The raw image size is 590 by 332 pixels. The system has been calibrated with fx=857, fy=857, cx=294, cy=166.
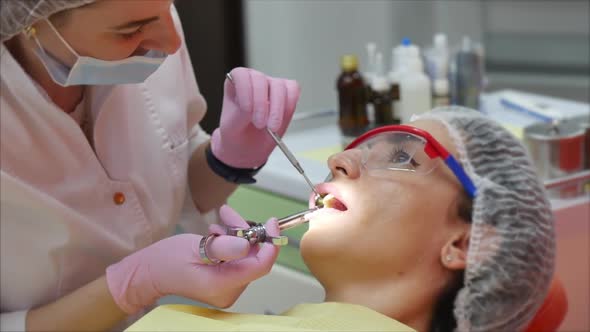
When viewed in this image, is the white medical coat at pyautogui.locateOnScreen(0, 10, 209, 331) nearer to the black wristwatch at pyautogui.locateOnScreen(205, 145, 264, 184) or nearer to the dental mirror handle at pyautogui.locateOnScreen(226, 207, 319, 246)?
the black wristwatch at pyautogui.locateOnScreen(205, 145, 264, 184)

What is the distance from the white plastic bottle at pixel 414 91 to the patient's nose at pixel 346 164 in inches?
40.8

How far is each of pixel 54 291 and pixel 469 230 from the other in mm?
801

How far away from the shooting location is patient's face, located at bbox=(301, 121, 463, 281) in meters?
1.53

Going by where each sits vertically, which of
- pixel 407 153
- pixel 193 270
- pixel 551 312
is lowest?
pixel 551 312

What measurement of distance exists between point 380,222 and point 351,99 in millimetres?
1169

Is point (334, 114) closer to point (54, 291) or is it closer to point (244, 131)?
point (244, 131)

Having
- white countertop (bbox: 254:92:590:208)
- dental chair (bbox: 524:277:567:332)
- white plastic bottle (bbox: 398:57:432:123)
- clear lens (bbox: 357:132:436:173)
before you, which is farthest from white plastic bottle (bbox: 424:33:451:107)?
clear lens (bbox: 357:132:436:173)

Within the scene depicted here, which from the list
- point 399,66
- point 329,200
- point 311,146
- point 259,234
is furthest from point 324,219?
point 399,66

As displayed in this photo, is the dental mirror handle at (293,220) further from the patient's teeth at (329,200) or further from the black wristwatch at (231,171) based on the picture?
the black wristwatch at (231,171)

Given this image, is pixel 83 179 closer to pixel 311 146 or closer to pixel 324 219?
pixel 324 219

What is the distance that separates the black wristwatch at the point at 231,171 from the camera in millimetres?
1801

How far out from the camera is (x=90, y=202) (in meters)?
1.67

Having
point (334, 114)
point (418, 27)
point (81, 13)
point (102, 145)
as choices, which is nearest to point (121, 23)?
point (81, 13)

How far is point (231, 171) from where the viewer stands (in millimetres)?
1808
